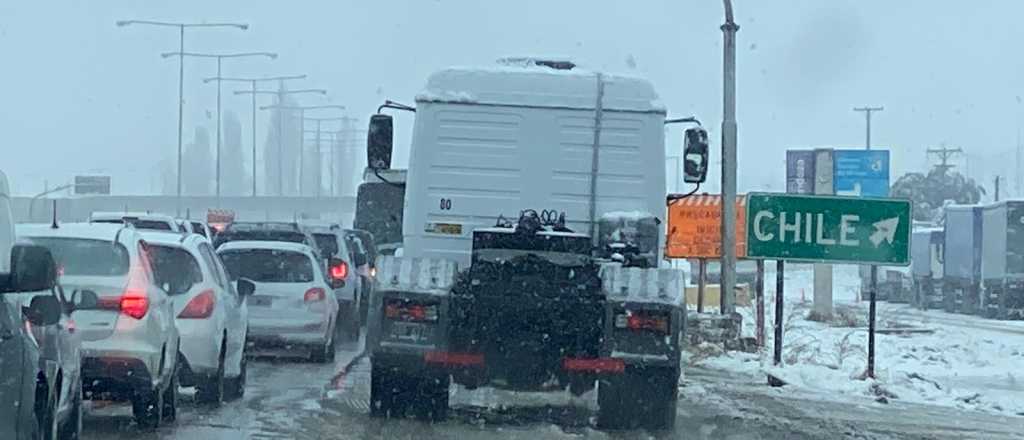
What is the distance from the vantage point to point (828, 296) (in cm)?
3609

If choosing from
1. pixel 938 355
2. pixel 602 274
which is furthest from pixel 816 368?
pixel 602 274

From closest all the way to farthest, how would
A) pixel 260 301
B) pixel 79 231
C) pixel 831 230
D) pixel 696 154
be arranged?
1. pixel 79 231
2. pixel 696 154
3. pixel 831 230
4. pixel 260 301

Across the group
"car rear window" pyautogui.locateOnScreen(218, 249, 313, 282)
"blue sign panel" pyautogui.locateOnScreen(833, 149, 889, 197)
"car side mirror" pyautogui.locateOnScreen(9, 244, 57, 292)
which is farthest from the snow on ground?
"car side mirror" pyautogui.locateOnScreen(9, 244, 57, 292)

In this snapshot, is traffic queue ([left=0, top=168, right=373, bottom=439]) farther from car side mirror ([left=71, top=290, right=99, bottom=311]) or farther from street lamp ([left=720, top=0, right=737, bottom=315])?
street lamp ([left=720, top=0, right=737, bottom=315])

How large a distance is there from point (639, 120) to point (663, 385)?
253cm

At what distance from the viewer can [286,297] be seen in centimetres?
2086

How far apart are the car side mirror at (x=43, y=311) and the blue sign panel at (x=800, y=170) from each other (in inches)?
887

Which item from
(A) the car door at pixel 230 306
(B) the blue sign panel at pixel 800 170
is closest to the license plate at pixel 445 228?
(A) the car door at pixel 230 306

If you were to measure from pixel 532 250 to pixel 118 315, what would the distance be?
342 centimetres

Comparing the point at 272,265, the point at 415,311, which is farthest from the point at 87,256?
the point at 272,265

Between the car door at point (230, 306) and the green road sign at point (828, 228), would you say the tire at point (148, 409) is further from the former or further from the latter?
the green road sign at point (828, 228)

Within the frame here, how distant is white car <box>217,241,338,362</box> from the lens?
68.4 ft

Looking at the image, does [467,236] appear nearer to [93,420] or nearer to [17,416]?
[93,420]

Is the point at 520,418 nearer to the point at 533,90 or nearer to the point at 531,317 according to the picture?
the point at 531,317
